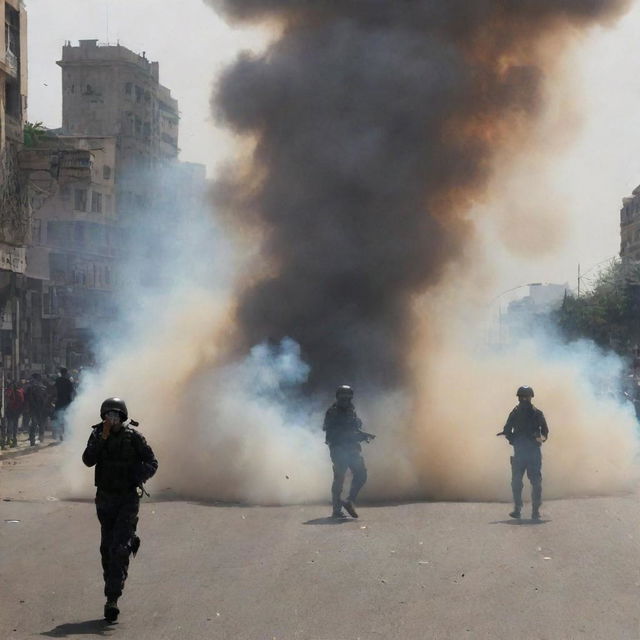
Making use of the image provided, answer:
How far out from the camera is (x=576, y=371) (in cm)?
2152

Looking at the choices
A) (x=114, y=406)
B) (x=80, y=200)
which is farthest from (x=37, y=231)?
(x=114, y=406)

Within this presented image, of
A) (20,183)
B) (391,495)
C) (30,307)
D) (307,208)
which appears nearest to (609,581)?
(391,495)

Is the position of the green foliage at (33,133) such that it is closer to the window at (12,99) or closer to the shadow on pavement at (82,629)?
the window at (12,99)

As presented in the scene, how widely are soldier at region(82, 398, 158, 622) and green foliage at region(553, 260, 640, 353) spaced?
46.8 meters

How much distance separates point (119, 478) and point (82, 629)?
1.11m

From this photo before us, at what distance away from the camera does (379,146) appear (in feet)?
65.7

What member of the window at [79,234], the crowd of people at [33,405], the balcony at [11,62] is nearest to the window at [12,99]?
the balcony at [11,62]

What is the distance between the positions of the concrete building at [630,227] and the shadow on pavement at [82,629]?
82286 mm

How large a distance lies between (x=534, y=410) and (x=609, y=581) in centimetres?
543

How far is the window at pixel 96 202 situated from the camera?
229 ft

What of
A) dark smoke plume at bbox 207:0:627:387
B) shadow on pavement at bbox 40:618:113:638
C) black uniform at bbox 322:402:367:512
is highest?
dark smoke plume at bbox 207:0:627:387

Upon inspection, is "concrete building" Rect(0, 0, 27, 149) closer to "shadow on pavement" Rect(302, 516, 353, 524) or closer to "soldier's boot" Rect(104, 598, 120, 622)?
"shadow on pavement" Rect(302, 516, 353, 524)

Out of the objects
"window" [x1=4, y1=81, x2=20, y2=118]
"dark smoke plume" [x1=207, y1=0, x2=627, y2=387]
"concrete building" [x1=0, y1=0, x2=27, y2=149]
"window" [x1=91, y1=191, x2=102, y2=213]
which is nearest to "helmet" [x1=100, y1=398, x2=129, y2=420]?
"dark smoke plume" [x1=207, y1=0, x2=627, y2=387]

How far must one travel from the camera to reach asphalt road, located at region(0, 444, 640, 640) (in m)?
7.93
